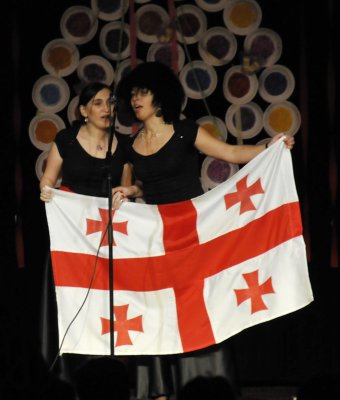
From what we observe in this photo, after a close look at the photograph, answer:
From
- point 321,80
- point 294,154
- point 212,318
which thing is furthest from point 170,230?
point 321,80

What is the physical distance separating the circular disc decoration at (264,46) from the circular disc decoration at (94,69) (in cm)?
75

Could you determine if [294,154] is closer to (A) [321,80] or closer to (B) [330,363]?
(A) [321,80]

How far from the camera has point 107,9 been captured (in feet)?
14.6

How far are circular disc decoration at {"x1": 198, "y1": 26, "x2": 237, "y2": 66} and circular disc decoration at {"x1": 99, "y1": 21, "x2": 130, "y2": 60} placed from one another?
0.39 m

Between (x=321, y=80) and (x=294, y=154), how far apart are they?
405 millimetres

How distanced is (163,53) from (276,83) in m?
0.61

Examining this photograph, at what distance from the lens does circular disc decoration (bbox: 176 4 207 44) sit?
4383 mm

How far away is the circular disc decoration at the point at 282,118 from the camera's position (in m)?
4.31

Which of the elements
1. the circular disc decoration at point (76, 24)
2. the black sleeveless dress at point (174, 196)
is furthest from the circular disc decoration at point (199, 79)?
the black sleeveless dress at point (174, 196)

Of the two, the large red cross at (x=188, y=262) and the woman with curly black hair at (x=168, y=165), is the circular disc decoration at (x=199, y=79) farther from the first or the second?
the large red cross at (x=188, y=262)

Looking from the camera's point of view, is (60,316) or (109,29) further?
(109,29)

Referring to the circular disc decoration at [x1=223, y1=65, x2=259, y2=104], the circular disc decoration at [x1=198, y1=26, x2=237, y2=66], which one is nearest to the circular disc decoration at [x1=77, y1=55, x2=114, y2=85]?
the circular disc decoration at [x1=198, y1=26, x2=237, y2=66]

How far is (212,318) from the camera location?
3.43 metres

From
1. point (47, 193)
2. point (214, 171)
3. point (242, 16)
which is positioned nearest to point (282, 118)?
point (214, 171)
